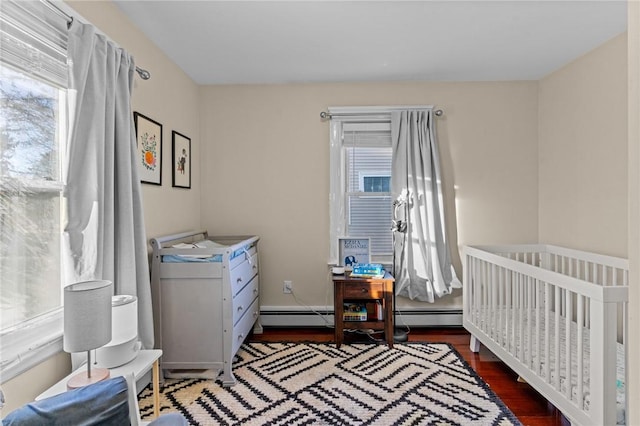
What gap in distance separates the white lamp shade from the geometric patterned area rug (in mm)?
880

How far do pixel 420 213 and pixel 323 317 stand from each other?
136 cm

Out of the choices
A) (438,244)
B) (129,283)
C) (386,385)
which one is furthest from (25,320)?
(438,244)

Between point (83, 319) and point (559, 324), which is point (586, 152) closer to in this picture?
point (559, 324)

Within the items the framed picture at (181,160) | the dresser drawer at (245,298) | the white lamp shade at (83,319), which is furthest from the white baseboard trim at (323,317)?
the white lamp shade at (83,319)

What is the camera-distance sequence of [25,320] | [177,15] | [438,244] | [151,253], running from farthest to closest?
1. [438,244]
2. [151,253]
3. [177,15]
4. [25,320]

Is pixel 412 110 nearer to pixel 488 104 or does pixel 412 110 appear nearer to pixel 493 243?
pixel 488 104

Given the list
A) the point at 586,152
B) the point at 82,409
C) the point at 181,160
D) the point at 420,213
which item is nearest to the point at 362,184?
the point at 420,213

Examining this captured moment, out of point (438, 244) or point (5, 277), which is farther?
point (438, 244)

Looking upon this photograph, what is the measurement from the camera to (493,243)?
3275mm

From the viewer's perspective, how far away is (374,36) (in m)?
2.40

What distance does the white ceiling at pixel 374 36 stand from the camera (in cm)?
206

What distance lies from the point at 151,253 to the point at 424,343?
89.7 inches

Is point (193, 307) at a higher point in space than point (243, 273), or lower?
lower

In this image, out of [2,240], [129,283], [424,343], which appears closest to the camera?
[2,240]
